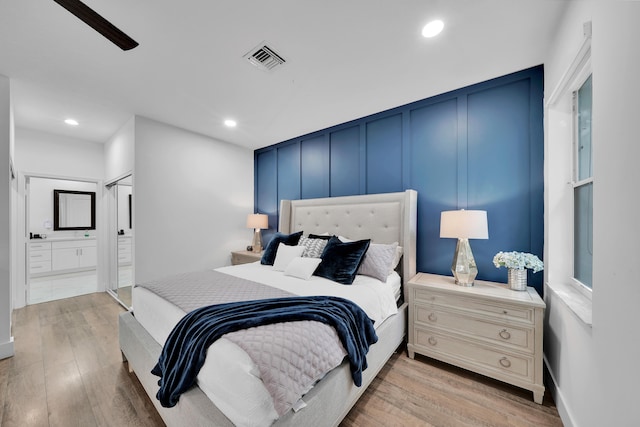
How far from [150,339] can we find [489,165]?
10.6 ft

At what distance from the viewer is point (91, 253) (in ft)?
18.8

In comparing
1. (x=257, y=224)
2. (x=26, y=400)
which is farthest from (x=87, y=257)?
(x=26, y=400)

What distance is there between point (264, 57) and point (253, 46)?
5.3 inches

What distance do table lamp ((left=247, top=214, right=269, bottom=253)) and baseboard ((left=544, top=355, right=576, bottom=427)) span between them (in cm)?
365

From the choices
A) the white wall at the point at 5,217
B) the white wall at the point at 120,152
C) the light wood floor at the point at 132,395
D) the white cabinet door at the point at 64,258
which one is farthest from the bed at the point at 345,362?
the white cabinet door at the point at 64,258

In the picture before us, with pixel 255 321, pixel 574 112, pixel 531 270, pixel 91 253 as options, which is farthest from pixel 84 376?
pixel 91 253

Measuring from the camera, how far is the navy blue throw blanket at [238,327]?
1194mm

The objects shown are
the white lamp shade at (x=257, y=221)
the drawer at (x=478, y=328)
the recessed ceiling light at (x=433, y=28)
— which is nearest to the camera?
the recessed ceiling light at (x=433, y=28)

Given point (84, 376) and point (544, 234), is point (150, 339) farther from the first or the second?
point (544, 234)

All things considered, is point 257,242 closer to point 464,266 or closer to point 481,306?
point 464,266

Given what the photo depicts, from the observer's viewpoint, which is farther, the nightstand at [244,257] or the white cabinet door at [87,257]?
the white cabinet door at [87,257]

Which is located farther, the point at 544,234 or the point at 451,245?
the point at 451,245

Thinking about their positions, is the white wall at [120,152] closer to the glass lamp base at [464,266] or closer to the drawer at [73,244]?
the drawer at [73,244]

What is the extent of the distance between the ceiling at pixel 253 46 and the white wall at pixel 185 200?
514 millimetres
